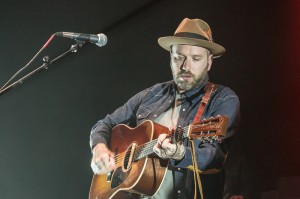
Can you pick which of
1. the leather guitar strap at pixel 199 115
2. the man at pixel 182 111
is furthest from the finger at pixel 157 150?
the leather guitar strap at pixel 199 115

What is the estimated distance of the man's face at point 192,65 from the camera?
2285mm

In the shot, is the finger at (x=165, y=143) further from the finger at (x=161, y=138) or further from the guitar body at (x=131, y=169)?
the guitar body at (x=131, y=169)

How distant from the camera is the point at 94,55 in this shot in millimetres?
2975

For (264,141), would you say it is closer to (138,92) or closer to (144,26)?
(138,92)

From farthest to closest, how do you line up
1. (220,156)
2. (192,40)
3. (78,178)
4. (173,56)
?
1. (78,178)
2. (173,56)
3. (192,40)
4. (220,156)

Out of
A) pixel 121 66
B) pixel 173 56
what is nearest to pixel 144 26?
pixel 121 66

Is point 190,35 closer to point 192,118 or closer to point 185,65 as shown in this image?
point 185,65

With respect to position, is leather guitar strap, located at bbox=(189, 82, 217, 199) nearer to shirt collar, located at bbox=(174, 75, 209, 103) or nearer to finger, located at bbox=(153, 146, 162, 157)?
shirt collar, located at bbox=(174, 75, 209, 103)

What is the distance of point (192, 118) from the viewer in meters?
2.17

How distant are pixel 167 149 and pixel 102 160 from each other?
→ 63cm

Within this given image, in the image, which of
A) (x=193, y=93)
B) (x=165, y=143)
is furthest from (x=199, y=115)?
(x=165, y=143)

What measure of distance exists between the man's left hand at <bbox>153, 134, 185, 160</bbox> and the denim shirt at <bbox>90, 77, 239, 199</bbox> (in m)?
0.04

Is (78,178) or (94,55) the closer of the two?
(78,178)

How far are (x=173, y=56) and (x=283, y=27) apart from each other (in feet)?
2.02
